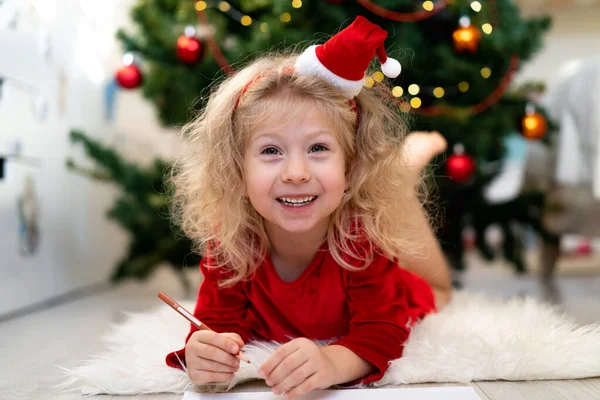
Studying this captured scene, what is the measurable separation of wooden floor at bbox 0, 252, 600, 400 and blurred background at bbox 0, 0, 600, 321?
0.04 meters

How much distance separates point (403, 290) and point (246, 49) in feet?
2.64

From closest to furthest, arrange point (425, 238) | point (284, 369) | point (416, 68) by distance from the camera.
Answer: point (284, 369) → point (425, 238) → point (416, 68)

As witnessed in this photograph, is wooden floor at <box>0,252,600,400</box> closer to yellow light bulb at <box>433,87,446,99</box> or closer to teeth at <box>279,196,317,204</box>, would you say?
teeth at <box>279,196,317,204</box>

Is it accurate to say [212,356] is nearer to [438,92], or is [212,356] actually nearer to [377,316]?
[377,316]

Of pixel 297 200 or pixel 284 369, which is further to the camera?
pixel 297 200

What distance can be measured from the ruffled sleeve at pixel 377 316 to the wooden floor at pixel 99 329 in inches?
4.6

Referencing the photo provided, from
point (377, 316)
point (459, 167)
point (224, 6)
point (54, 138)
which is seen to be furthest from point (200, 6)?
point (377, 316)

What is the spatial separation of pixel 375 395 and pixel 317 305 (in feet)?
0.65

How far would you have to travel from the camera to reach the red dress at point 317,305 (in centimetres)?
79

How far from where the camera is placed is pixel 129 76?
5.07 ft

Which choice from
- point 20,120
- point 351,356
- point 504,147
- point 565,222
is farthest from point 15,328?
point 565,222

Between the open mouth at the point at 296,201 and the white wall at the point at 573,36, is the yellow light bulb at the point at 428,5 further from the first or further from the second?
the white wall at the point at 573,36

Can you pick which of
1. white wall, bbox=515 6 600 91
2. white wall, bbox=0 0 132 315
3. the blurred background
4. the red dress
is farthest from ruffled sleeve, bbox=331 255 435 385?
white wall, bbox=515 6 600 91

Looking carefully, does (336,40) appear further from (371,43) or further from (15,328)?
(15,328)
